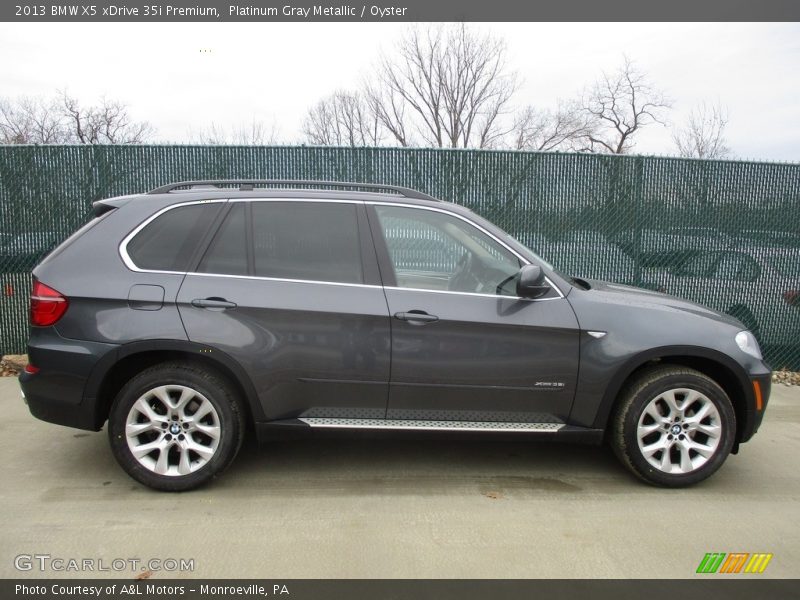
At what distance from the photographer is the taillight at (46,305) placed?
3531 millimetres

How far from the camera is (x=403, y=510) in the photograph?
3484 mm

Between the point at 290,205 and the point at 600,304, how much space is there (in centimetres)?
208

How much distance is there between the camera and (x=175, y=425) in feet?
11.7

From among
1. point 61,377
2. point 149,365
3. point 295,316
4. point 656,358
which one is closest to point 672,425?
point 656,358

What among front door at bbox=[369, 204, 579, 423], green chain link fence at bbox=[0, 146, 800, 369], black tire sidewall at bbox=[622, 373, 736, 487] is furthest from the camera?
green chain link fence at bbox=[0, 146, 800, 369]

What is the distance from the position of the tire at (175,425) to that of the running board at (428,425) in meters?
0.48

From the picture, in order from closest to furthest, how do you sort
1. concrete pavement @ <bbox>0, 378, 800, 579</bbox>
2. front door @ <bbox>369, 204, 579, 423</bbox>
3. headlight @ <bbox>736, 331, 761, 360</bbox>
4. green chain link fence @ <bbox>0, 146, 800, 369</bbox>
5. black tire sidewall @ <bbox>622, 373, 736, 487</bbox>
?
concrete pavement @ <bbox>0, 378, 800, 579</bbox> < front door @ <bbox>369, 204, 579, 423</bbox> < black tire sidewall @ <bbox>622, 373, 736, 487</bbox> < headlight @ <bbox>736, 331, 761, 360</bbox> < green chain link fence @ <bbox>0, 146, 800, 369</bbox>

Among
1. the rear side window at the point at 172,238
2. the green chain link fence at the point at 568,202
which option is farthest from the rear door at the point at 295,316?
the green chain link fence at the point at 568,202

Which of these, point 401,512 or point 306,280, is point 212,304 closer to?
point 306,280

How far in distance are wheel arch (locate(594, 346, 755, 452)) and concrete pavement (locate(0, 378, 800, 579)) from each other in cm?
50

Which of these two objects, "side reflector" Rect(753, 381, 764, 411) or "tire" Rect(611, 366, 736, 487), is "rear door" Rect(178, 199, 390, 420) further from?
"side reflector" Rect(753, 381, 764, 411)

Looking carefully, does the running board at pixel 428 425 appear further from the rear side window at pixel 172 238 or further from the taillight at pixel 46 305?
the taillight at pixel 46 305

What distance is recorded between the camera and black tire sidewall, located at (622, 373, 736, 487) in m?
3.71

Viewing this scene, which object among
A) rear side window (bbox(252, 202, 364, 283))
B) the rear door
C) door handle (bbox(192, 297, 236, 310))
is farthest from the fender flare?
door handle (bbox(192, 297, 236, 310))
